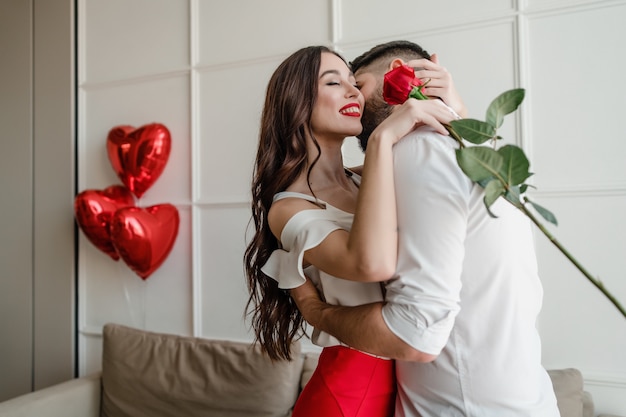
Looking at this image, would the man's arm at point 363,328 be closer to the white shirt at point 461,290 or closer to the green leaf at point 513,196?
the white shirt at point 461,290

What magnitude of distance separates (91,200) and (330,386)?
1919mm

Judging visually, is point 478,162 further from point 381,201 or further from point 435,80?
point 435,80

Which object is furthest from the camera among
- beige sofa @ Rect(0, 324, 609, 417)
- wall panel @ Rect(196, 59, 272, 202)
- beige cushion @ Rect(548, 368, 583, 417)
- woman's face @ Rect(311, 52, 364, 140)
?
wall panel @ Rect(196, 59, 272, 202)

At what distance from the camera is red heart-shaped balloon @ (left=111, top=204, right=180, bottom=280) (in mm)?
2388

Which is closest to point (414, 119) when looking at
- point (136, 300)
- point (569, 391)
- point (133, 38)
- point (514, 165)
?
point (514, 165)

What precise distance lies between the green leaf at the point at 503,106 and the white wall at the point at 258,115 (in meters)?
1.41

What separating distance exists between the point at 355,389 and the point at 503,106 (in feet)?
2.06

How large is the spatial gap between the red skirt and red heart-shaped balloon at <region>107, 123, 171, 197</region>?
1782mm

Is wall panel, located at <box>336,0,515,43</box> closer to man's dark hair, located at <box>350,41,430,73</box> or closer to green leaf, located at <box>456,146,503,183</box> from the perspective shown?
man's dark hair, located at <box>350,41,430,73</box>

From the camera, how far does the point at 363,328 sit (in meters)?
0.88

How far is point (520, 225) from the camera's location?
89 cm

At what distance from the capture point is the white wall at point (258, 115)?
186cm

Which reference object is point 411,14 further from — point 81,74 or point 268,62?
point 81,74

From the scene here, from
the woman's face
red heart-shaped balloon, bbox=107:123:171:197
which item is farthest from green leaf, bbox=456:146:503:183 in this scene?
red heart-shaped balloon, bbox=107:123:171:197
